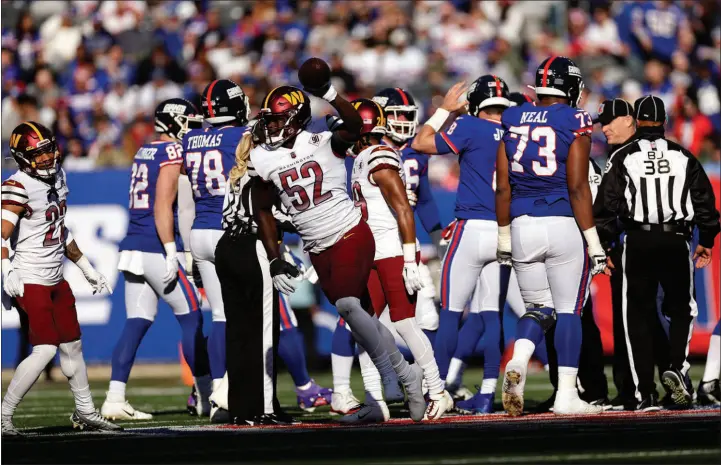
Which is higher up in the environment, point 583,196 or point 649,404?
point 583,196

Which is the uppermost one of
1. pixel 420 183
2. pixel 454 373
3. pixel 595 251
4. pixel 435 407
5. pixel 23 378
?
pixel 420 183

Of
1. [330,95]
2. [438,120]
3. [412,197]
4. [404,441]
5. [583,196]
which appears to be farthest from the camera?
[412,197]

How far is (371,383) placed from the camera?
29.1 ft

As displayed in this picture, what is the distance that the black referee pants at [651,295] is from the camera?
8.95m

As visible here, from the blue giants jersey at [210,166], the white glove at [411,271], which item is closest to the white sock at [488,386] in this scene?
the white glove at [411,271]

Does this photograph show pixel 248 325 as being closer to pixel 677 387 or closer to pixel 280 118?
pixel 280 118

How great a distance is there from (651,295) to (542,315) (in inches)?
39.9

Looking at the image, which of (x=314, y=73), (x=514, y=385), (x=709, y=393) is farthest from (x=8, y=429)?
(x=709, y=393)

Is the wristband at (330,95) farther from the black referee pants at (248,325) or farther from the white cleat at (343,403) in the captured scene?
the white cleat at (343,403)

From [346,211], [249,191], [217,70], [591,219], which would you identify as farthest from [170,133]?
[217,70]

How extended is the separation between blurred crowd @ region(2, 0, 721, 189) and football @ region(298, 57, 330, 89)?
33.9 feet

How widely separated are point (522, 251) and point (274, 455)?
261 cm

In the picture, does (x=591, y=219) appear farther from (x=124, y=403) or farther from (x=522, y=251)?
(x=124, y=403)

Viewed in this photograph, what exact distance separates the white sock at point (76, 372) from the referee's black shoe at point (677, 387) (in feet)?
12.6
